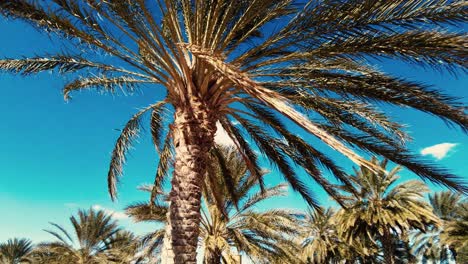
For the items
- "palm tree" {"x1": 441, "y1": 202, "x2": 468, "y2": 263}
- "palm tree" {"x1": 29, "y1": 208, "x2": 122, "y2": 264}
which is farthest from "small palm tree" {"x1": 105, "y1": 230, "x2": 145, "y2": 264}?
"palm tree" {"x1": 441, "y1": 202, "x2": 468, "y2": 263}

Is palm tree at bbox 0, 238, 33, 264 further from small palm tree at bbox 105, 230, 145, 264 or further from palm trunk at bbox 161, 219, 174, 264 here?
palm trunk at bbox 161, 219, 174, 264

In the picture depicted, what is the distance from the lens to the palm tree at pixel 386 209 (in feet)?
70.9

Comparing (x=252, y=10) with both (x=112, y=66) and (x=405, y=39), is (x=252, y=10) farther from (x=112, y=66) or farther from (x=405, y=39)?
(x=112, y=66)

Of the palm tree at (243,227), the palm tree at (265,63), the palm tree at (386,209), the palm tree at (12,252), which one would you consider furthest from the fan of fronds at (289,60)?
the palm tree at (12,252)

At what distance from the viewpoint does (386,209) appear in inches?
885

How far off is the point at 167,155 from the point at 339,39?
495 centimetres

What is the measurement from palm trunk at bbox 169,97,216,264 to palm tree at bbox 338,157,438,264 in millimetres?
17040

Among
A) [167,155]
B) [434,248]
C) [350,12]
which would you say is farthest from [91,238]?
[434,248]

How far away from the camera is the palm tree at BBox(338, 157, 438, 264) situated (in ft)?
70.9

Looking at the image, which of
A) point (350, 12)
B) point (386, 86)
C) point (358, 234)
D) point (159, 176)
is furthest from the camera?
point (358, 234)

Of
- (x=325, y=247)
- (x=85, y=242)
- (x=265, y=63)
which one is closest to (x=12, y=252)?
(x=85, y=242)

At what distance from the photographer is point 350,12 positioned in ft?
16.9

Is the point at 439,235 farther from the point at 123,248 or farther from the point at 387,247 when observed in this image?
the point at 123,248

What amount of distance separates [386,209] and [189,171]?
19319 mm
